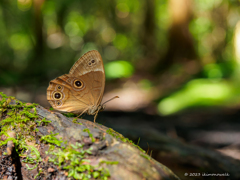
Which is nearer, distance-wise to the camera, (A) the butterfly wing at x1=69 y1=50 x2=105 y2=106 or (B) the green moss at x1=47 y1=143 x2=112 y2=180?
(B) the green moss at x1=47 y1=143 x2=112 y2=180

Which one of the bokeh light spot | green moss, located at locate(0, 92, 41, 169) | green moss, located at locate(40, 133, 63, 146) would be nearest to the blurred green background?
the bokeh light spot

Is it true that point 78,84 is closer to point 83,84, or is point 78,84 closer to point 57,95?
point 83,84

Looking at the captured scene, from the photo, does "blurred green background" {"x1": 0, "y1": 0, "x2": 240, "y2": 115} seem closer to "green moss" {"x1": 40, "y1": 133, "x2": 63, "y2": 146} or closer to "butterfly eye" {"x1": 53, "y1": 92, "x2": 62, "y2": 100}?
"butterfly eye" {"x1": 53, "y1": 92, "x2": 62, "y2": 100}

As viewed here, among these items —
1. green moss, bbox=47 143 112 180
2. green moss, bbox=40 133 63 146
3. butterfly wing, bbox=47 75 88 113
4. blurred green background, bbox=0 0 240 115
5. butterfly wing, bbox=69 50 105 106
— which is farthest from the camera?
blurred green background, bbox=0 0 240 115

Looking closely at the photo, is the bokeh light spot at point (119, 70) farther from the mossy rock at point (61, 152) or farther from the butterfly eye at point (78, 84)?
the mossy rock at point (61, 152)

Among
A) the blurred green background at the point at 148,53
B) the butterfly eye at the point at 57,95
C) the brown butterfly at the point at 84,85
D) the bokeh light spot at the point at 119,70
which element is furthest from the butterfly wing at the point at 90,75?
the bokeh light spot at the point at 119,70

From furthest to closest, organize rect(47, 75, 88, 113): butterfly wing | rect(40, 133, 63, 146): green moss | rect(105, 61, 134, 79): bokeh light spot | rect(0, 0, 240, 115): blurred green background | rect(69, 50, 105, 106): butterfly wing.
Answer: rect(105, 61, 134, 79): bokeh light spot → rect(0, 0, 240, 115): blurred green background → rect(69, 50, 105, 106): butterfly wing → rect(47, 75, 88, 113): butterfly wing → rect(40, 133, 63, 146): green moss
